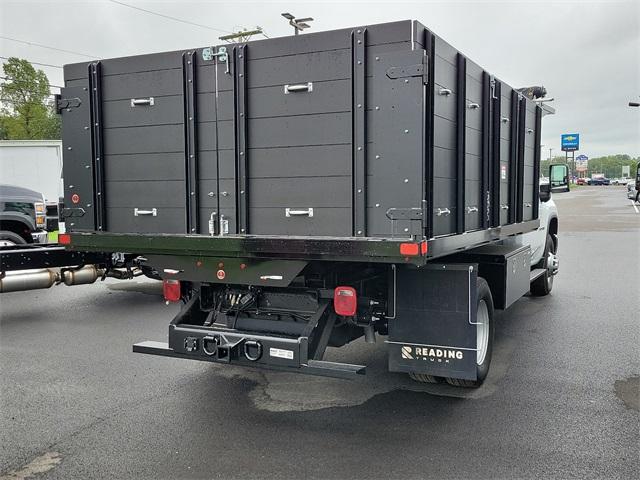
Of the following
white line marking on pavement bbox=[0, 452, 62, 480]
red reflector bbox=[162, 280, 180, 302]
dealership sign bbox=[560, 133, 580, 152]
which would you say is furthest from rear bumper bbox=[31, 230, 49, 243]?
dealership sign bbox=[560, 133, 580, 152]

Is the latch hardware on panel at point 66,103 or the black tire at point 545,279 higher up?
the latch hardware on panel at point 66,103

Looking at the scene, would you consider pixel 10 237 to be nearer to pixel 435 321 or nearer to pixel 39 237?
pixel 39 237

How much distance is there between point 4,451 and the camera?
415cm

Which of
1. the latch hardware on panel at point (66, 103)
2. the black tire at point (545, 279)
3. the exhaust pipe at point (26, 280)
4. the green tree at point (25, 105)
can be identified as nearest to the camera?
the latch hardware on panel at point (66, 103)

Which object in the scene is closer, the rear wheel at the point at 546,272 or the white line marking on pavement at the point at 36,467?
the white line marking on pavement at the point at 36,467

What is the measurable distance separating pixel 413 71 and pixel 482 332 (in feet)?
8.37

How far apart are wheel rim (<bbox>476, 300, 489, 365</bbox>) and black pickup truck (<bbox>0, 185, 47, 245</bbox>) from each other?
7814 mm

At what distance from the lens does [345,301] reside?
466 centimetres

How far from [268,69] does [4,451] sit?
10.4 ft

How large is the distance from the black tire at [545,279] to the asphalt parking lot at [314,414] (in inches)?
63.1

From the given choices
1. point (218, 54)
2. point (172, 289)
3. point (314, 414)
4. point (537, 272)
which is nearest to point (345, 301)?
point (314, 414)

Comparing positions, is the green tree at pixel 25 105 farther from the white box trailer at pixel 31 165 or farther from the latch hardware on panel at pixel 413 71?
the latch hardware on panel at pixel 413 71

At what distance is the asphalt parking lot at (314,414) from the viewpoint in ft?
12.9

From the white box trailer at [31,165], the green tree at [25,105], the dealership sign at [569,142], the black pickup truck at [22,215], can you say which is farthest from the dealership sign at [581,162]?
the black pickup truck at [22,215]
